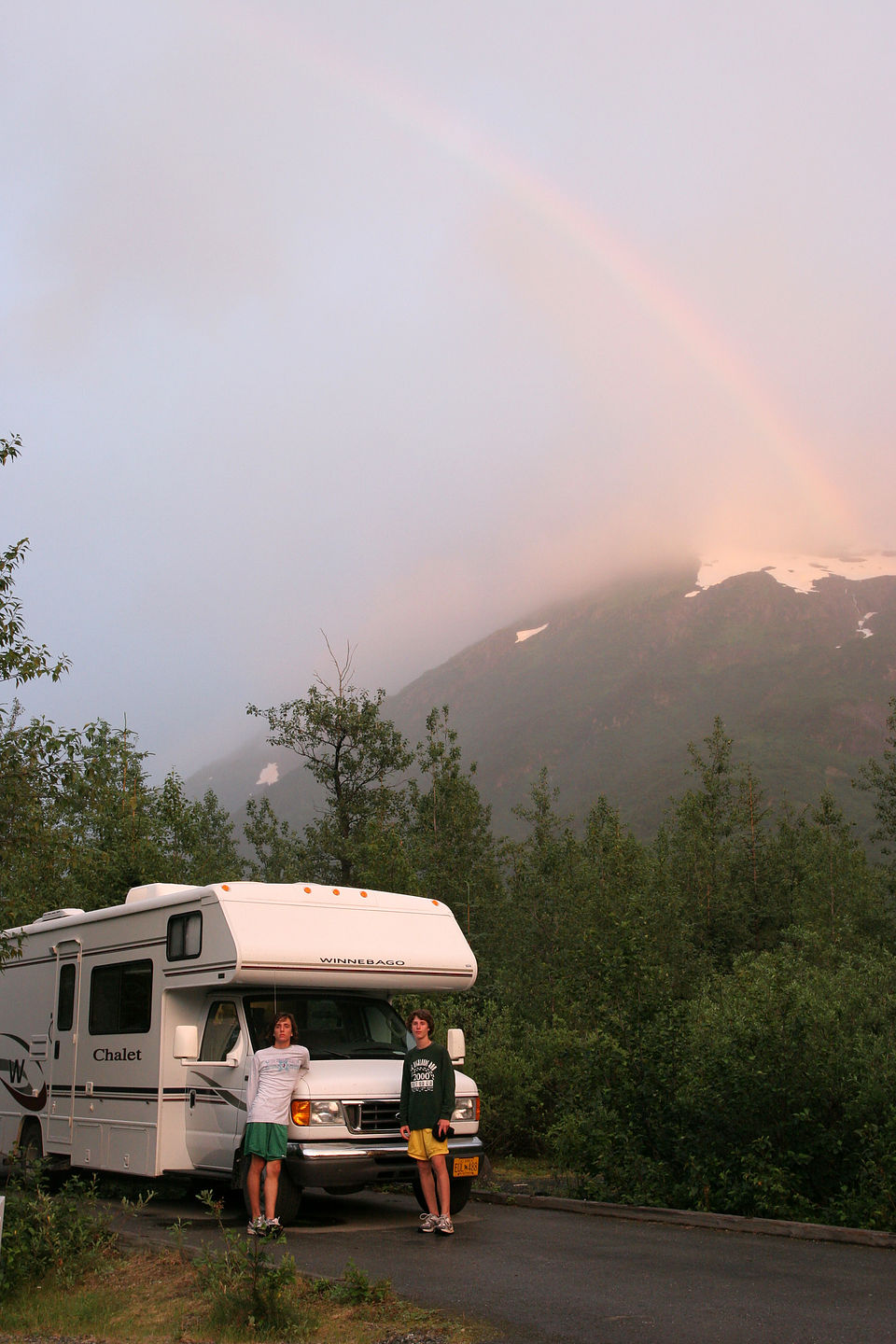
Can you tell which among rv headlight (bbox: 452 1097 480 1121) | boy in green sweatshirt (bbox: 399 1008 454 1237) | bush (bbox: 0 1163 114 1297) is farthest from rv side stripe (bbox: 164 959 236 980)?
bush (bbox: 0 1163 114 1297)

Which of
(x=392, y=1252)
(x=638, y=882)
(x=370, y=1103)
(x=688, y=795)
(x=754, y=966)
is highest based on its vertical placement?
(x=688, y=795)

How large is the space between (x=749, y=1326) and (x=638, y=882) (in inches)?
1061

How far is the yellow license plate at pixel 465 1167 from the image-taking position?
10.7m

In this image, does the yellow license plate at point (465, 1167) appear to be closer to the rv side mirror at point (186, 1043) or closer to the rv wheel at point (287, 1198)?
the rv wheel at point (287, 1198)

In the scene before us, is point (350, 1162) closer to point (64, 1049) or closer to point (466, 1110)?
point (466, 1110)

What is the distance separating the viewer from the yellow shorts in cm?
968

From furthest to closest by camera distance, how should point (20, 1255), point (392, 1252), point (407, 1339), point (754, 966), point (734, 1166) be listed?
point (754, 966)
point (734, 1166)
point (392, 1252)
point (20, 1255)
point (407, 1339)

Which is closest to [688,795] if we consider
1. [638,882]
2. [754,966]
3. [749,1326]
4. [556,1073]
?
[638,882]

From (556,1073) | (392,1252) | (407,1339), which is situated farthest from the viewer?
(556,1073)

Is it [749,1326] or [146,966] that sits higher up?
[146,966]

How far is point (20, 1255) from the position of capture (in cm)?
768

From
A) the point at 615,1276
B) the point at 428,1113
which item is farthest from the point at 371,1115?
the point at 615,1276

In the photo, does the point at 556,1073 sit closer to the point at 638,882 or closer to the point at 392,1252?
the point at 392,1252

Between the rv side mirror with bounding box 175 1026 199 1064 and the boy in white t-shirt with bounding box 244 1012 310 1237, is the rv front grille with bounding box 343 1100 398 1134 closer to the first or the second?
the boy in white t-shirt with bounding box 244 1012 310 1237
